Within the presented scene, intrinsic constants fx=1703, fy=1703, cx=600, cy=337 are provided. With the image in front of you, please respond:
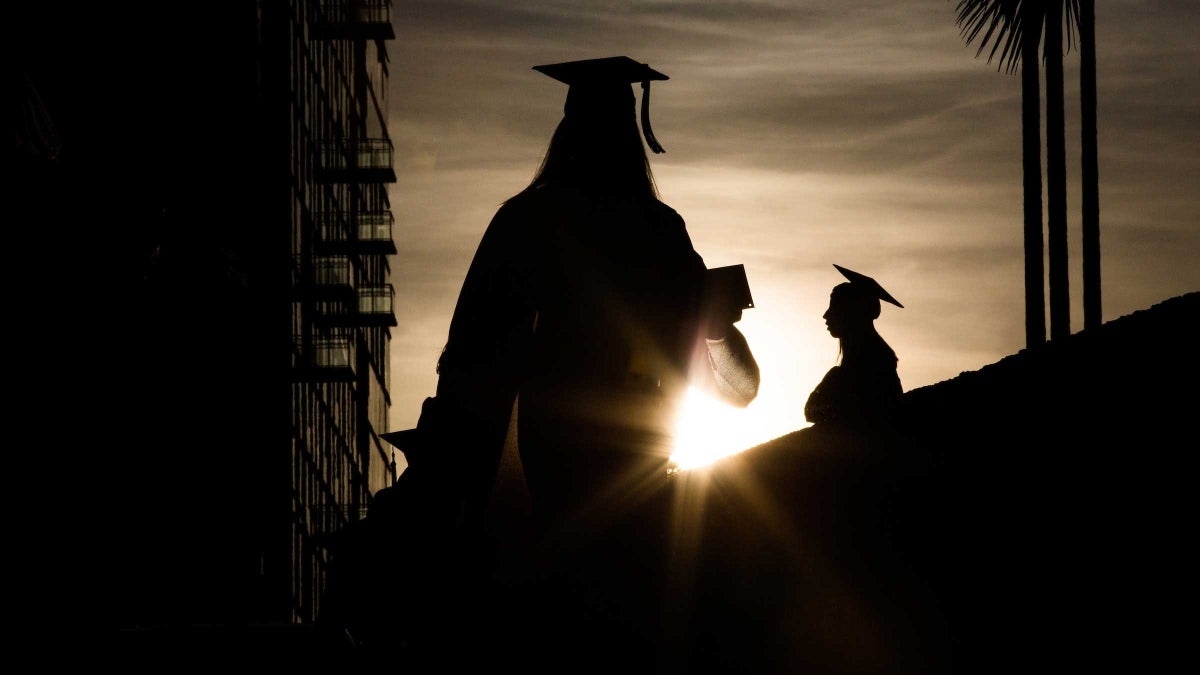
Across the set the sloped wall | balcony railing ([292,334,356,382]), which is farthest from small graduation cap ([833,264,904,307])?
balcony railing ([292,334,356,382])

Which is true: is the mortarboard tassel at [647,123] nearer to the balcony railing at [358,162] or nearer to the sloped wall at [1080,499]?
the sloped wall at [1080,499]

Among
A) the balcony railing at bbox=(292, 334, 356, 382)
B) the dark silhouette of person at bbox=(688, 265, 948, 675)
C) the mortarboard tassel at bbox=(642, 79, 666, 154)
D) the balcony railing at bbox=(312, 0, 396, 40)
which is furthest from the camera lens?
the balcony railing at bbox=(312, 0, 396, 40)

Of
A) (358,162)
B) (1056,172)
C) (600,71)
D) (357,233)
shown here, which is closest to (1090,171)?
(1056,172)

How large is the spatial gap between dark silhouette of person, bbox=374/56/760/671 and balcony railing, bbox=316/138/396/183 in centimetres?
5013

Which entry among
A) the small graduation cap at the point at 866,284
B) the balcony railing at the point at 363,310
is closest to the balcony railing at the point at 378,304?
the balcony railing at the point at 363,310

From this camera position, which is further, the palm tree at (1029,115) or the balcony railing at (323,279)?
the balcony railing at (323,279)

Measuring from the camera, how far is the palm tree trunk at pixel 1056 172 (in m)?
16.1

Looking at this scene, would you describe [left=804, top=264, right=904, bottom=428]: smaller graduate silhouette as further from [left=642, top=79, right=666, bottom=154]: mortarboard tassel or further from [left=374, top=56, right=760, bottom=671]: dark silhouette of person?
[left=642, top=79, right=666, bottom=154]: mortarboard tassel

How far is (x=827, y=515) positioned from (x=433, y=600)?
23.7 inches

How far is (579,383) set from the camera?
283cm

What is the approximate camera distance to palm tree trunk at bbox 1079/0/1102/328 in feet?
50.2

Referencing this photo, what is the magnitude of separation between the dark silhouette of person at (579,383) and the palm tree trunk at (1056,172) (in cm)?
1305

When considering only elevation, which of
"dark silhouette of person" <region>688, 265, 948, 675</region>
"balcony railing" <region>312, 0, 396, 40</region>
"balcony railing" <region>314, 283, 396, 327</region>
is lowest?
"dark silhouette of person" <region>688, 265, 948, 675</region>

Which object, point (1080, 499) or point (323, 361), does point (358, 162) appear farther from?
point (1080, 499)
